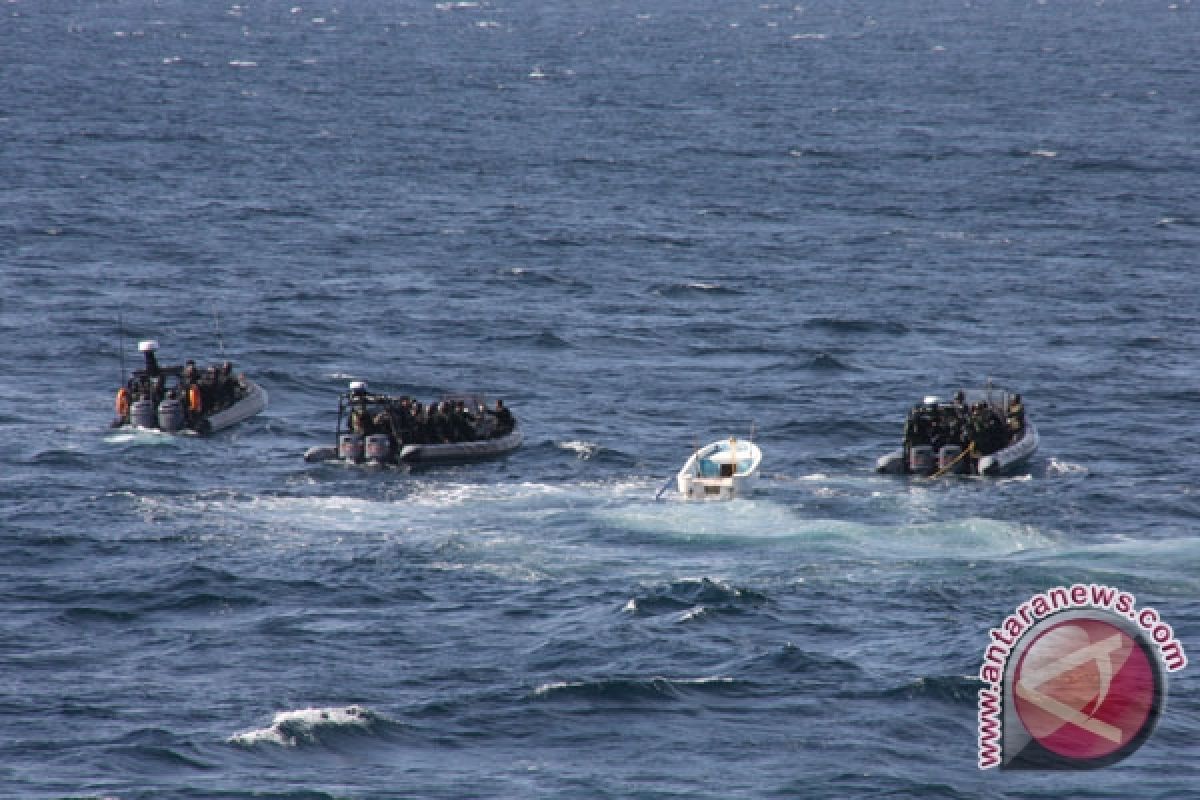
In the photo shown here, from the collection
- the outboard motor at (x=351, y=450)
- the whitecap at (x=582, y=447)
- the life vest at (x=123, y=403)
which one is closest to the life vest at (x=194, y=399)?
the life vest at (x=123, y=403)

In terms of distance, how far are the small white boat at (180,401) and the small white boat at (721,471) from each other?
772 inches

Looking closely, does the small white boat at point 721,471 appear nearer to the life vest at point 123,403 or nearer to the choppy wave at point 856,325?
the life vest at point 123,403

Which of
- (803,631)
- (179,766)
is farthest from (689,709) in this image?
(179,766)

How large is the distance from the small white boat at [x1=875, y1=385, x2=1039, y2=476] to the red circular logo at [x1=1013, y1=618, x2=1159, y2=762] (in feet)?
65.7

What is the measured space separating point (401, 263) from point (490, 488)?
51.1 meters

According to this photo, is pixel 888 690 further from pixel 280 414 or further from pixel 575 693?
pixel 280 414

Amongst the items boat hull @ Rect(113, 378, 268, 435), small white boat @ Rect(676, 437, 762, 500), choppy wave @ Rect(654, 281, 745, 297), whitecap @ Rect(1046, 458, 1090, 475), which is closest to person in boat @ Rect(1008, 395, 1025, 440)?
whitecap @ Rect(1046, 458, 1090, 475)

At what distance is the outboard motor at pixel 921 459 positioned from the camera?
76.3m

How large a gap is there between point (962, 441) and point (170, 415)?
31.3 m

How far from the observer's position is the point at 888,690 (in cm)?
5541

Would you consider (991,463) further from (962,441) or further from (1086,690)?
(1086,690)

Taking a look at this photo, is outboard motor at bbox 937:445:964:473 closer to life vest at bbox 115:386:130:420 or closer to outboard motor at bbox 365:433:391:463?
outboard motor at bbox 365:433:391:463

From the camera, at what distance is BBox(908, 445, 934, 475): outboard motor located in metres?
76.3

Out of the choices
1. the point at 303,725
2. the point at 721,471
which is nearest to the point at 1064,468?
the point at 721,471
